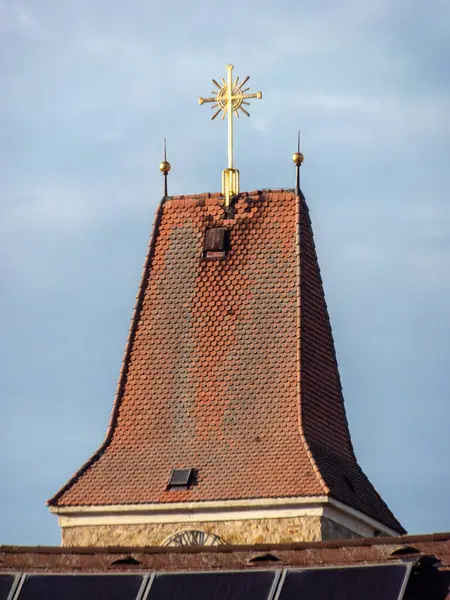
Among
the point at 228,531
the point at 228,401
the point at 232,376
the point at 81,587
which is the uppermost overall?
the point at 232,376

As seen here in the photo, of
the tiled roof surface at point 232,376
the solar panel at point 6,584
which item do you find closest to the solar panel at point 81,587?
the solar panel at point 6,584

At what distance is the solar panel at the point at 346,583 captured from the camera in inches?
1034

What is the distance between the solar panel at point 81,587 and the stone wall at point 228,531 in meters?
18.1

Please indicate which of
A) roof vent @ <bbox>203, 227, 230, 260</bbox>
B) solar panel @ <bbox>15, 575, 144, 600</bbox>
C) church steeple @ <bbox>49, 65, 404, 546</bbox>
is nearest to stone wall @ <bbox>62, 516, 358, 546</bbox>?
church steeple @ <bbox>49, 65, 404, 546</bbox>

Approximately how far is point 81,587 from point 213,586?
56.6 inches

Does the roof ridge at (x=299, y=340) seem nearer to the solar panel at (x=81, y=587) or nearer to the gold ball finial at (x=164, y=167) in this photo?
the gold ball finial at (x=164, y=167)

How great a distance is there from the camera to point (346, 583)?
26578 mm

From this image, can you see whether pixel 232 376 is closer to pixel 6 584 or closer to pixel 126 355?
pixel 126 355

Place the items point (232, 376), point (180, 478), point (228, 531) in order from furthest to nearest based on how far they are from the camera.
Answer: point (232, 376), point (180, 478), point (228, 531)

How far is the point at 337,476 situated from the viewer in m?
47.3

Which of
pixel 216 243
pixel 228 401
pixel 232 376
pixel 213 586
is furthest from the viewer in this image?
pixel 216 243

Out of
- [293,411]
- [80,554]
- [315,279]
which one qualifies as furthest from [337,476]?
[80,554]

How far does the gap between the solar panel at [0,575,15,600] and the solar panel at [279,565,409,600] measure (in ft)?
9.74

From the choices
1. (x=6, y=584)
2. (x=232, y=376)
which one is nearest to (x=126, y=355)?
(x=232, y=376)
